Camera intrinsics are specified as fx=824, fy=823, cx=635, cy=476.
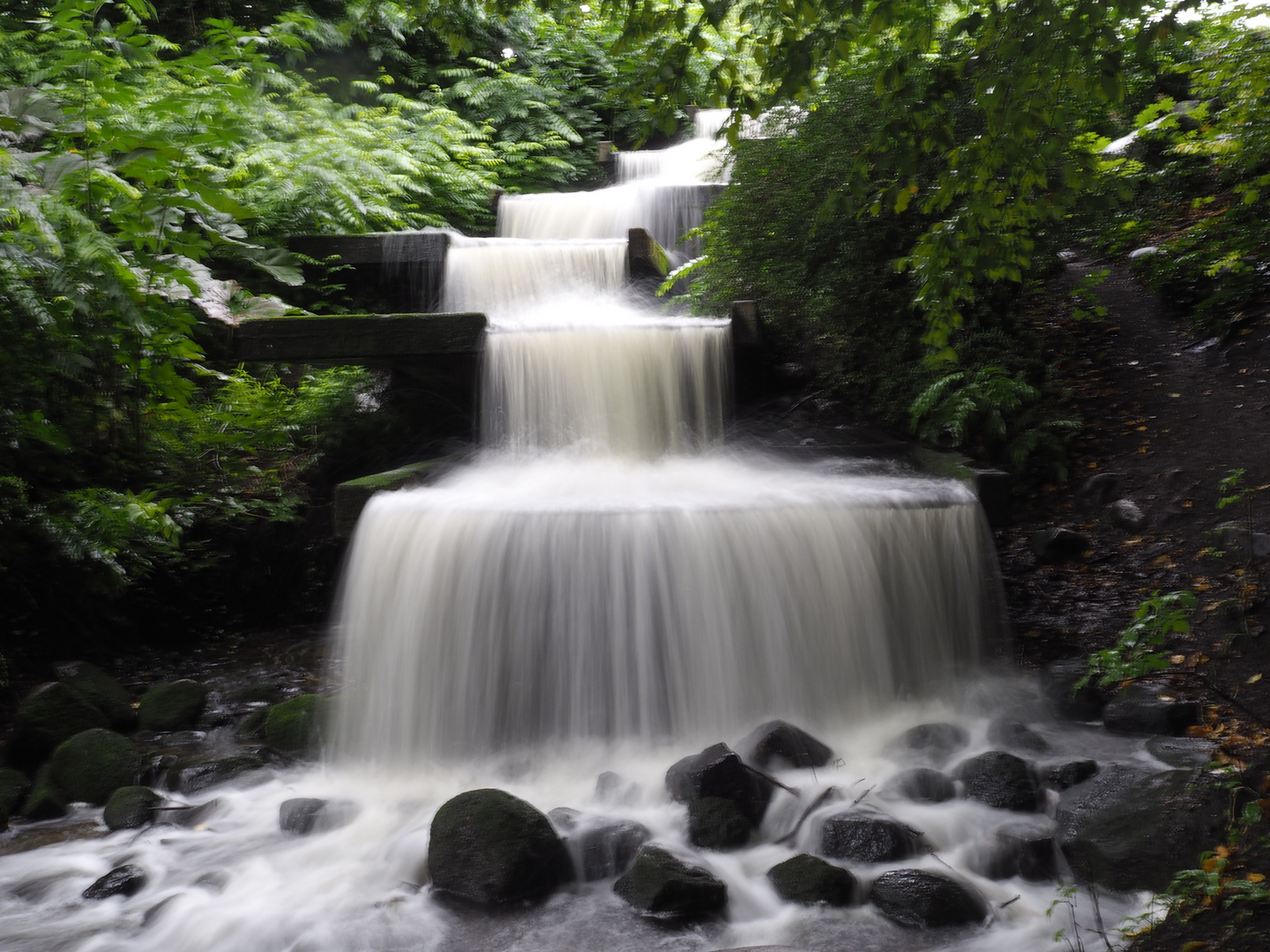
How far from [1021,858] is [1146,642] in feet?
5.71

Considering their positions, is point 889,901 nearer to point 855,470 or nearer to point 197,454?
point 855,470

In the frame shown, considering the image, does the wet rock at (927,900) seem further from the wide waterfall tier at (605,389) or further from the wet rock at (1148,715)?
the wide waterfall tier at (605,389)

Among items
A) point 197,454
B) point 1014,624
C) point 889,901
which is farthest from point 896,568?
point 197,454

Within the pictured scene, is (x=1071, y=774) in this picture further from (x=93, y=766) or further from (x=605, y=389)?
(x=93, y=766)

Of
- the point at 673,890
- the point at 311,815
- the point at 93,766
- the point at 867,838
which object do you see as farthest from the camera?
the point at 93,766

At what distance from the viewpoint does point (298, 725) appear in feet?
17.1

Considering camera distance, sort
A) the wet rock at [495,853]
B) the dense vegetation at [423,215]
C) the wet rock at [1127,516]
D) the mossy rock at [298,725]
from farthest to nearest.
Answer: the wet rock at [1127,516] < the mossy rock at [298,725] < the wet rock at [495,853] < the dense vegetation at [423,215]

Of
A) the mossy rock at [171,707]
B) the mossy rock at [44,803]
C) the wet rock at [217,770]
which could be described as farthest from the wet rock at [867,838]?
the mossy rock at [171,707]

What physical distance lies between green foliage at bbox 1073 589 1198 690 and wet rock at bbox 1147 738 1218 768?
0.34 metres

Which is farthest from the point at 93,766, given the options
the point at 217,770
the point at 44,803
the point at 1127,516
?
the point at 1127,516

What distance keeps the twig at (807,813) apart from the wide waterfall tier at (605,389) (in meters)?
3.60

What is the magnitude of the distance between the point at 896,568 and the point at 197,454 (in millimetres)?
6102

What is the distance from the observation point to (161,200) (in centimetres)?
544

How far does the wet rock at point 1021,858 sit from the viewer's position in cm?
360
